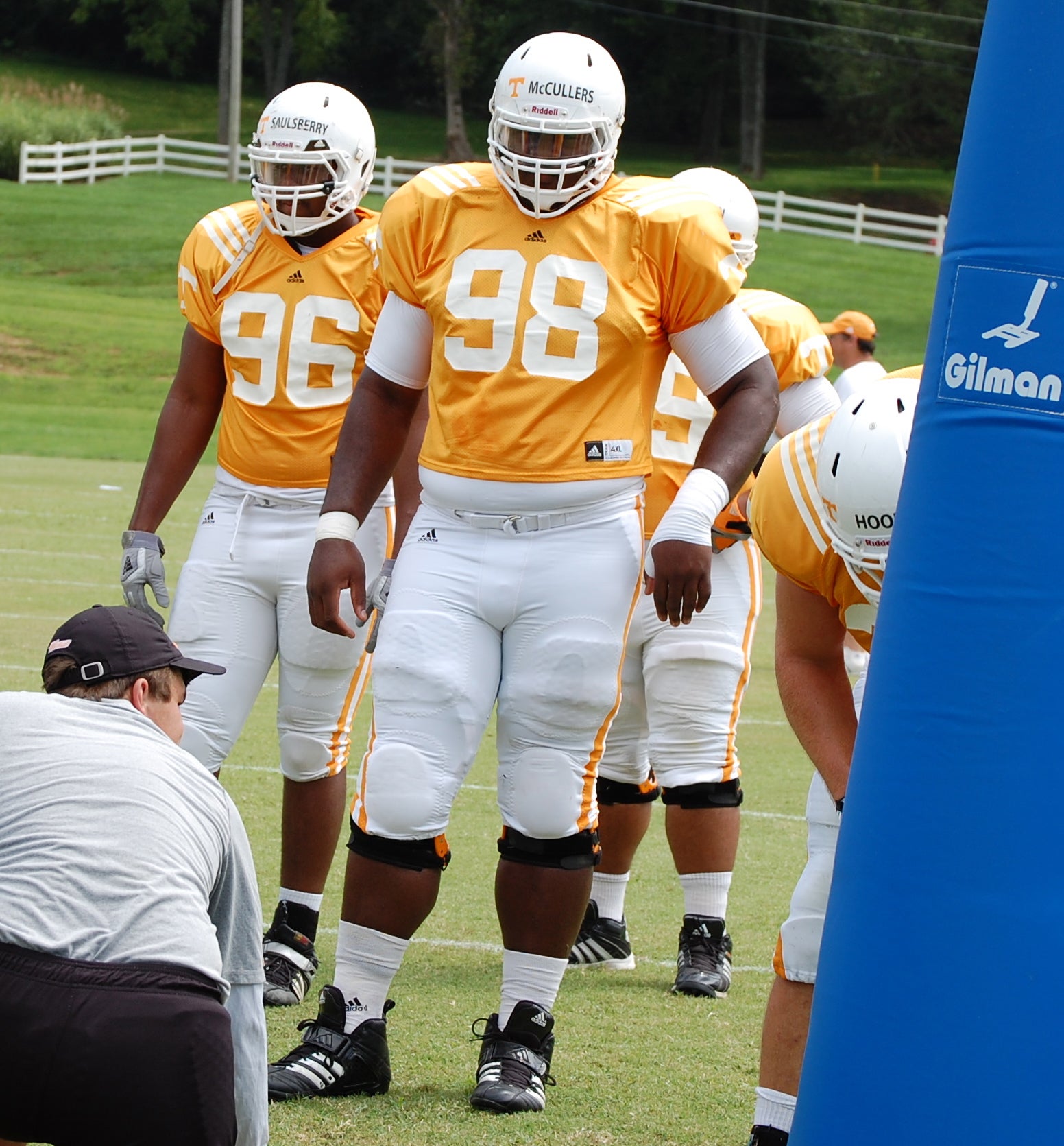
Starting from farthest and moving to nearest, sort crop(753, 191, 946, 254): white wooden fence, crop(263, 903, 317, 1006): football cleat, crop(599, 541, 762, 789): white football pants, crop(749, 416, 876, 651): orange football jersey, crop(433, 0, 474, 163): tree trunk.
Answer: crop(433, 0, 474, 163): tree trunk
crop(753, 191, 946, 254): white wooden fence
crop(599, 541, 762, 789): white football pants
crop(263, 903, 317, 1006): football cleat
crop(749, 416, 876, 651): orange football jersey

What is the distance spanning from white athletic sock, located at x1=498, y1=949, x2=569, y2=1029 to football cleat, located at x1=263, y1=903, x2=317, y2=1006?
0.74 metres

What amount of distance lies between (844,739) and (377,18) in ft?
180

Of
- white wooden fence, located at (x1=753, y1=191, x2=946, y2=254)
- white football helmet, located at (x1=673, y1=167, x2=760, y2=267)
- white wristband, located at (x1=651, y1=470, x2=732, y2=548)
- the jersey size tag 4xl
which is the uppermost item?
white football helmet, located at (x1=673, y1=167, x2=760, y2=267)

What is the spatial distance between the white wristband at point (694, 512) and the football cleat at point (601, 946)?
1.51 m

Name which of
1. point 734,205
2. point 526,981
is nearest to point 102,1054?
point 526,981

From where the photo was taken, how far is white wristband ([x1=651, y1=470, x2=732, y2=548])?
3.64 m

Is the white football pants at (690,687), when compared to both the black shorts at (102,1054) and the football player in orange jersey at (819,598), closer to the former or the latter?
the football player in orange jersey at (819,598)

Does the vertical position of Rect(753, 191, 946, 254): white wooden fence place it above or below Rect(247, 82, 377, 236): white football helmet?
below

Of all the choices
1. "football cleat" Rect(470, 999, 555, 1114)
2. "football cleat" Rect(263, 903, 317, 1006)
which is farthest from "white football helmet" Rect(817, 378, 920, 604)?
"football cleat" Rect(263, 903, 317, 1006)

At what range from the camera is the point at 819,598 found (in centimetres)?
342

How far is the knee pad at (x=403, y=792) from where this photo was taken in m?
3.61

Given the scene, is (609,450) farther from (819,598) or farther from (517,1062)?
(517,1062)

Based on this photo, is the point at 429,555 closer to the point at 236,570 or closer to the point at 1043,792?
the point at 236,570

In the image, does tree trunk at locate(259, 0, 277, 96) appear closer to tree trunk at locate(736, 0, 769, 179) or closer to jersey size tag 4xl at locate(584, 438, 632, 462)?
tree trunk at locate(736, 0, 769, 179)
